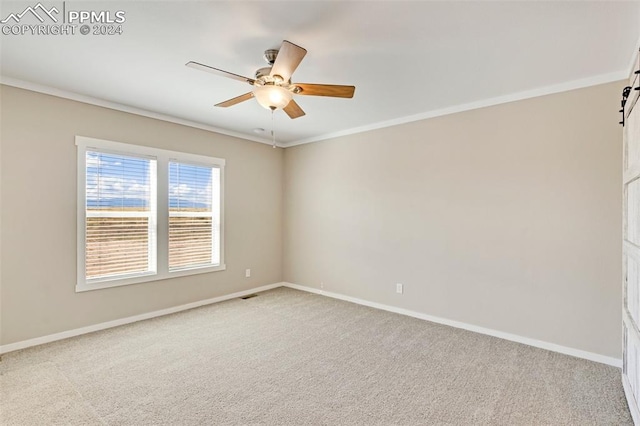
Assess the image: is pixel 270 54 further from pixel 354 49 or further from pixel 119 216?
pixel 119 216

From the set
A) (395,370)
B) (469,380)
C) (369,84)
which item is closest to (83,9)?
(369,84)

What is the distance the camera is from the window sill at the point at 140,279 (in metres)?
3.60

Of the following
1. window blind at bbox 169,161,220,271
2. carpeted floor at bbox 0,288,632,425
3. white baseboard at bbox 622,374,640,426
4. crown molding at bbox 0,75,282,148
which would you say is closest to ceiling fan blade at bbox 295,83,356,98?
carpeted floor at bbox 0,288,632,425

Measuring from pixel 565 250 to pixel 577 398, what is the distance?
137cm

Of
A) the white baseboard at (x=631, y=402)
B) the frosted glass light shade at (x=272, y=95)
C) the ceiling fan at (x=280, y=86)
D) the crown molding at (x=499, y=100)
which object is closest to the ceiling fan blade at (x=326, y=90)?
the ceiling fan at (x=280, y=86)

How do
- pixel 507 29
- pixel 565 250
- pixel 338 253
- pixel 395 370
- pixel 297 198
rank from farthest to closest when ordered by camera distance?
pixel 297 198, pixel 338 253, pixel 565 250, pixel 395 370, pixel 507 29

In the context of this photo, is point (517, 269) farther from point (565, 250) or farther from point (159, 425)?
point (159, 425)

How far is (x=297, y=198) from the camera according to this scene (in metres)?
5.69

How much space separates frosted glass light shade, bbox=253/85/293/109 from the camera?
7.93ft

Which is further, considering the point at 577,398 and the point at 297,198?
the point at 297,198

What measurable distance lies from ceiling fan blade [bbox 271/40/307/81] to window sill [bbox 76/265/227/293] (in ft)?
10.3

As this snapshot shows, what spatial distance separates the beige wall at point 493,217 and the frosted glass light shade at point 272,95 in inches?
91.1

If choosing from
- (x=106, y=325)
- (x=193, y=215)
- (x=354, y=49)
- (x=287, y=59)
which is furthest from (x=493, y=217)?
(x=106, y=325)

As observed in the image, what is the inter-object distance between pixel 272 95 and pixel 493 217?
9.08 feet
